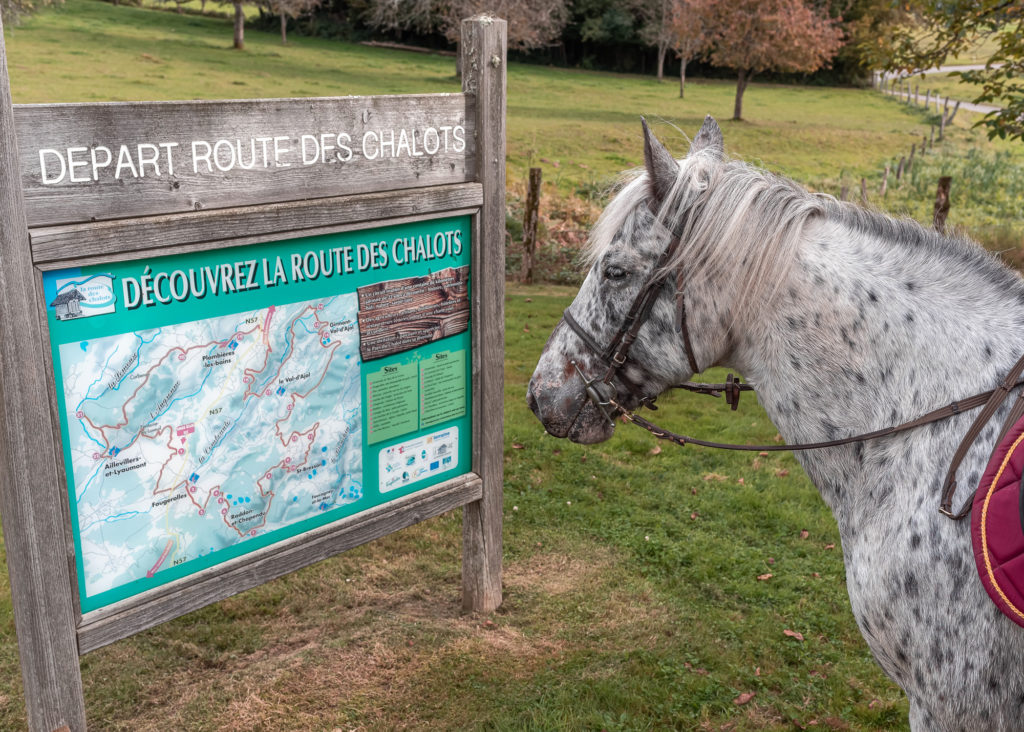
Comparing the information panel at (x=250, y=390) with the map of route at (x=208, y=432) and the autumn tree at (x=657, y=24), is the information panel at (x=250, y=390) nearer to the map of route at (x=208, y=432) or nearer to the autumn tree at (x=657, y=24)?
the map of route at (x=208, y=432)

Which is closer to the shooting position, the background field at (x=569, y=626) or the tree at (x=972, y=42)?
the background field at (x=569, y=626)

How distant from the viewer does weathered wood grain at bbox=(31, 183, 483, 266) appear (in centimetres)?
317

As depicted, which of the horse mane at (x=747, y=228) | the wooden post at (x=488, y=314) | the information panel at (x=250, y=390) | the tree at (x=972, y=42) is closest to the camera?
the horse mane at (x=747, y=228)

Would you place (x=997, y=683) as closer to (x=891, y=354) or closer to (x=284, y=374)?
(x=891, y=354)

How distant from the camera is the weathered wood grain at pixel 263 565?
3.54 metres

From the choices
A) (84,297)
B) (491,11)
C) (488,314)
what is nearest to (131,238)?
(84,297)

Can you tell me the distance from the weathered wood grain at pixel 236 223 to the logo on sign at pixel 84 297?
11cm

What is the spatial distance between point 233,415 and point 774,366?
252 cm

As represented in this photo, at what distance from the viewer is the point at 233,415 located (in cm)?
394

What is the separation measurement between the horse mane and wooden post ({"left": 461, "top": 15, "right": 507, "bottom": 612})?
1939mm

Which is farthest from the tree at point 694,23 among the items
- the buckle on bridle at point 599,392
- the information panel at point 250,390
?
the buckle on bridle at point 599,392

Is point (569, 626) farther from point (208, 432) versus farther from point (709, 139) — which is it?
point (709, 139)

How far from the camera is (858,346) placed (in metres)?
2.88

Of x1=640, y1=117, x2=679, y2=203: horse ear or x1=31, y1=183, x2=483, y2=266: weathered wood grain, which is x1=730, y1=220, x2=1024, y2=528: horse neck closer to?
x1=640, y1=117, x2=679, y2=203: horse ear
